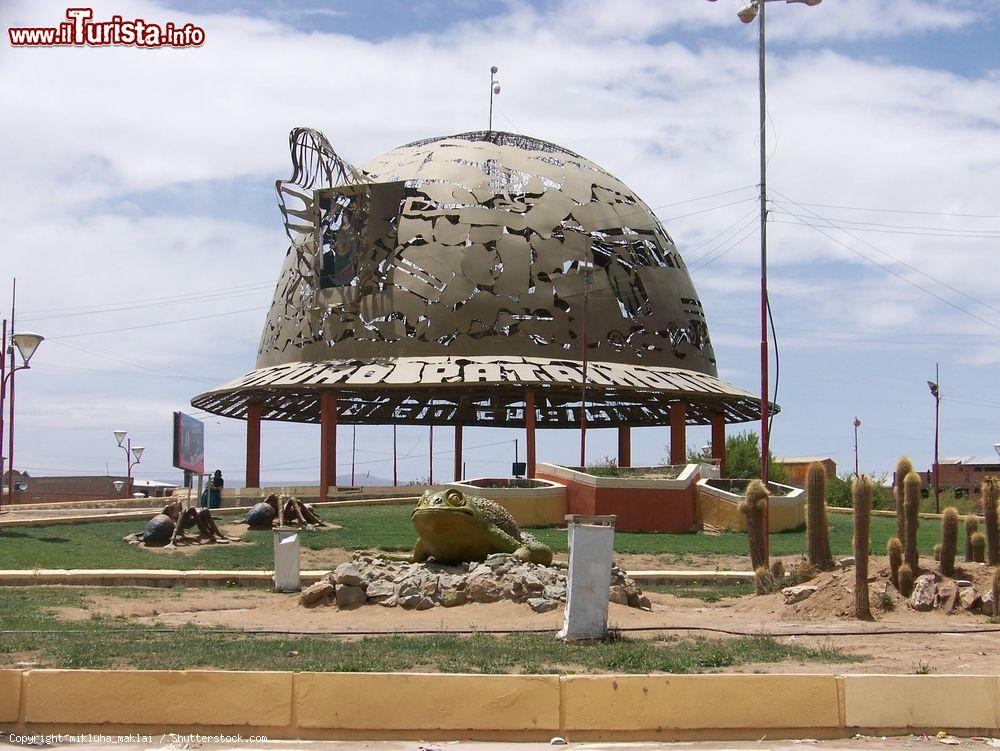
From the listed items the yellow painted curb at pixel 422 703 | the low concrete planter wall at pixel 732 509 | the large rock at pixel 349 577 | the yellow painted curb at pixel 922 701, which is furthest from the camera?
the low concrete planter wall at pixel 732 509

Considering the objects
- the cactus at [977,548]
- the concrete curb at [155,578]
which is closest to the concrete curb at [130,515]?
the concrete curb at [155,578]

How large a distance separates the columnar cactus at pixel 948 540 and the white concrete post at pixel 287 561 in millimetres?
9613

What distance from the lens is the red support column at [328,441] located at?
42.7m

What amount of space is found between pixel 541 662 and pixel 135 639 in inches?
180

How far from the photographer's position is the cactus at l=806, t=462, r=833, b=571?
695 inches

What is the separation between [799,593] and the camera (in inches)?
651

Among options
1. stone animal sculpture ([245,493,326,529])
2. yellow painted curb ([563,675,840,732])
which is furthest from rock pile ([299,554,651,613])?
stone animal sculpture ([245,493,326,529])

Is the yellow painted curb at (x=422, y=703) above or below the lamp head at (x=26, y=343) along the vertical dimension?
below

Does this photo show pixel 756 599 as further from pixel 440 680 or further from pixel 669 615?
pixel 440 680

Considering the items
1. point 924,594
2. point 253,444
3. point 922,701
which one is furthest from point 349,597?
point 253,444

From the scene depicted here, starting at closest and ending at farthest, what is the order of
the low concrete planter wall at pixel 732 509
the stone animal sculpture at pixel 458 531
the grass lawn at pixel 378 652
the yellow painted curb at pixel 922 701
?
the yellow painted curb at pixel 922 701, the grass lawn at pixel 378 652, the stone animal sculpture at pixel 458 531, the low concrete planter wall at pixel 732 509

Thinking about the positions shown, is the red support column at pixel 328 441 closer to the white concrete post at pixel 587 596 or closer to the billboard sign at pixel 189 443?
the billboard sign at pixel 189 443

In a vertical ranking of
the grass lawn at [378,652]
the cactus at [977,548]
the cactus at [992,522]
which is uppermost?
the cactus at [992,522]

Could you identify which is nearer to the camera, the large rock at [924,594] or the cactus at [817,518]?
the large rock at [924,594]
